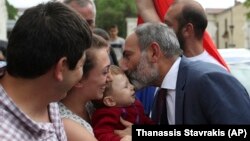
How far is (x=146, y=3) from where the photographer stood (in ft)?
12.4

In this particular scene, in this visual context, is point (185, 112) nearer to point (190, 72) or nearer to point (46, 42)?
point (190, 72)

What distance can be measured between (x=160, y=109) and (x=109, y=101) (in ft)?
0.95

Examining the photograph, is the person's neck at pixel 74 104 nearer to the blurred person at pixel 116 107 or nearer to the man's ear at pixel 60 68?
the blurred person at pixel 116 107

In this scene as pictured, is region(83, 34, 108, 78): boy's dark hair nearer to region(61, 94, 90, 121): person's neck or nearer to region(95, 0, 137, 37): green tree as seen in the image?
region(61, 94, 90, 121): person's neck

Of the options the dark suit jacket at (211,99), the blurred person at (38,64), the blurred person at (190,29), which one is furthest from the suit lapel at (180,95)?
the blurred person at (38,64)

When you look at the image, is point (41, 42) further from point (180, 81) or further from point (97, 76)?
point (180, 81)

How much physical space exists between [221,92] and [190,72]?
→ 21cm

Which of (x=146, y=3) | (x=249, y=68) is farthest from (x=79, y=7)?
(x=249, y=68)

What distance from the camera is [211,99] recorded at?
250cm

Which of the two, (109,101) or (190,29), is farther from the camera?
(190,29)

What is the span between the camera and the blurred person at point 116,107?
2611 mm

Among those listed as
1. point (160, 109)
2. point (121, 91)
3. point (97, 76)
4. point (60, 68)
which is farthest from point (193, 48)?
point (60, 68)

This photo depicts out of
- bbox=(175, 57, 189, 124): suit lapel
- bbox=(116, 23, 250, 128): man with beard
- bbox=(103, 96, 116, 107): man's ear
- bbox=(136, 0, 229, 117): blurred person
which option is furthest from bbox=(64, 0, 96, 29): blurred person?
bbox=(175, 57, 189, 124): suit lapel

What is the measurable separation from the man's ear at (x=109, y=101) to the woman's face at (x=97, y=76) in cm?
18
